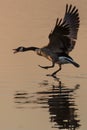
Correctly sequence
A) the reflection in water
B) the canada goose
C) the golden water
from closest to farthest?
the reflection in water < the golden water < the canada goose

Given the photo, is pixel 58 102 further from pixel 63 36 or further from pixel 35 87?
pixel 63 36

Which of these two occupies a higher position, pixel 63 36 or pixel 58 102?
pixel 63 36

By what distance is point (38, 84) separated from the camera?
12.8 m

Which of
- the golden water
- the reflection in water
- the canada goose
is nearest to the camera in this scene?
the reflection in water

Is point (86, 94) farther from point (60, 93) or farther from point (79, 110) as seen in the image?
point (79, 110)

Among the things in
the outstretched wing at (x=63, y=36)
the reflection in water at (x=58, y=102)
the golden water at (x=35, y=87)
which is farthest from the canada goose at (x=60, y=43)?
the reflection in water at (x=58, y=102)

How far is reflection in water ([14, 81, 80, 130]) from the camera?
9906 mm

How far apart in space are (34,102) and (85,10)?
42.8ft

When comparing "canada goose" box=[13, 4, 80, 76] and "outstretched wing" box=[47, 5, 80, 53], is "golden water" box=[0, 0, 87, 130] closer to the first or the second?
"canada goose" box=[13, 4, 80, 76]

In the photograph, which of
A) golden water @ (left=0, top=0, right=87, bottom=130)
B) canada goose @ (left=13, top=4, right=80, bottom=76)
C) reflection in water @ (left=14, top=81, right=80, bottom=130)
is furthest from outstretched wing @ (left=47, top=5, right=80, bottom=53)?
reflection in water @ (left=14, top=81, right=80, bottom=130)

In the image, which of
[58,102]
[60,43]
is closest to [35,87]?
[58,102]

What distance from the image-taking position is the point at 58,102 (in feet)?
36.9

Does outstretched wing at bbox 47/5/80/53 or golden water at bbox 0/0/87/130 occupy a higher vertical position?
outstretched wing at bbox 47/5/80/53

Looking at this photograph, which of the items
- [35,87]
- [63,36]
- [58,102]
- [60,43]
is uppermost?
[63,36]
